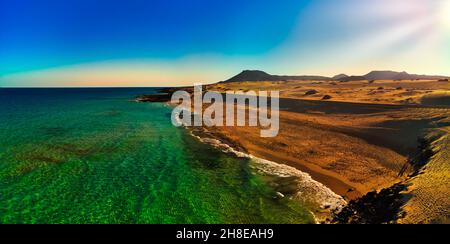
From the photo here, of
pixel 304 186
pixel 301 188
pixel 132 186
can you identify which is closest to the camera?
pixel 301 188

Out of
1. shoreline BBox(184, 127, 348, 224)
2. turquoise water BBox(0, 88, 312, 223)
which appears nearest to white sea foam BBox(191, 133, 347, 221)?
shoreline BBox(184, 127, 348, 224)

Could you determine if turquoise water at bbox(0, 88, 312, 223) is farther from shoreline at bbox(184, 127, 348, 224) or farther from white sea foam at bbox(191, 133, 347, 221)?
white sea foam at bbox(191, 133, 347, 221)

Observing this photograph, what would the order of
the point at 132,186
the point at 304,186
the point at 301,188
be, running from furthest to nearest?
the point at 132,186 < the point at 304,186 < the point at 301,188

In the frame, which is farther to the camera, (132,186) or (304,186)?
(132,186)

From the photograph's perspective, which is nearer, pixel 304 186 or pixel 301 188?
pixel 301 188

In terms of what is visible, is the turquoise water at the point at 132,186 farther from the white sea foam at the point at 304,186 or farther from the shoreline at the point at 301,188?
the white sea foam at the point at 304,186

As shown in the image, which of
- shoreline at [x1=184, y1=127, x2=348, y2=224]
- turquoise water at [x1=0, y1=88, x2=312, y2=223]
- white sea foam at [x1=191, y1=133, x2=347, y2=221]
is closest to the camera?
turquoise water at [x1=0, y1=88, x2=312, y2=223]

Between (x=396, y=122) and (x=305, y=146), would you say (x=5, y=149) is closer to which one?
(x=305, y=146)

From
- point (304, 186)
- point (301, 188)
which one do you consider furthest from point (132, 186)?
point (304, 186)

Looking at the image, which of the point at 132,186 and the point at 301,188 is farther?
the point at 132,186

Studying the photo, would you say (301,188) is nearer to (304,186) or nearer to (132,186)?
(304,186)

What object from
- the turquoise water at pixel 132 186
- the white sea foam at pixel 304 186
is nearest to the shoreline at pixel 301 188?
the white sea foam at pixel 304 186
